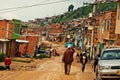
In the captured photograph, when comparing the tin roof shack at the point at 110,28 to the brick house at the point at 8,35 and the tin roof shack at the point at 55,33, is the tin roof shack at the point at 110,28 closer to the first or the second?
the brick house at the point at 8,35

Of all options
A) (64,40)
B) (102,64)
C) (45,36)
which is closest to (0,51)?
(102,64)

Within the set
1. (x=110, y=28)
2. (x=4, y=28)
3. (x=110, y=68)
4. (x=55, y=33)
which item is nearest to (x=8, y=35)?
(x=4, y=28)

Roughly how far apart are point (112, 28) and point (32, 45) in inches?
1557

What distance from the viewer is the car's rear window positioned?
2092 centimetres

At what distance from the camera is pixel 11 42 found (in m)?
62.9

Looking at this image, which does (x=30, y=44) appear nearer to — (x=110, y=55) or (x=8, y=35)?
(x=8, y=35)

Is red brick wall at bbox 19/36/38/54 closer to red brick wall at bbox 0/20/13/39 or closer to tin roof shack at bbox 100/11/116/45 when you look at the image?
red brick wall at bbox 0/20/13/39

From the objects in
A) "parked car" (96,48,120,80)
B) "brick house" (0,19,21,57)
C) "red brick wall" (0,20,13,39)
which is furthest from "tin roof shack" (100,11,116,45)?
"parked car" (96,48,120,80)

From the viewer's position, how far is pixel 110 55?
69.4ft

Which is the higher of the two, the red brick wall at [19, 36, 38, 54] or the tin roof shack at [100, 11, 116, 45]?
the tin roof shack at [100, 11, 116, 45]

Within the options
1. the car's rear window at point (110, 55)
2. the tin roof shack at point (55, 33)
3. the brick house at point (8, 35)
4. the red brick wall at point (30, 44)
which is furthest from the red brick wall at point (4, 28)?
the tin roof shack at point (55, 33)

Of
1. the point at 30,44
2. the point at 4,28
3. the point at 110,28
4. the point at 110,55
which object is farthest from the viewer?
the point at 30,44

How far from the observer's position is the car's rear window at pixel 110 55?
20.9 m

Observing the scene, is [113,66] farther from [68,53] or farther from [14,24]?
[14,24]
